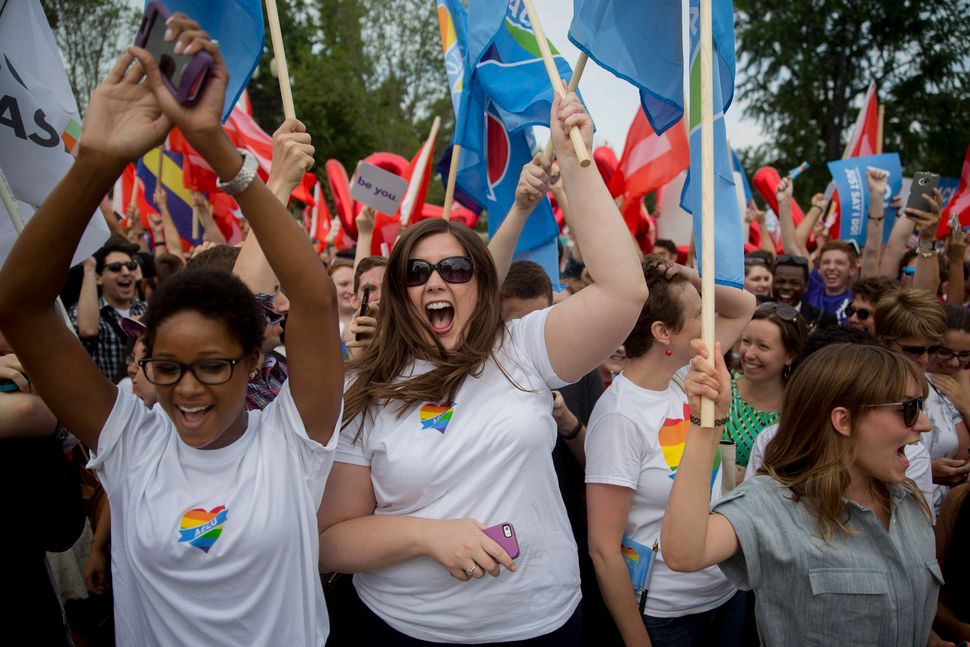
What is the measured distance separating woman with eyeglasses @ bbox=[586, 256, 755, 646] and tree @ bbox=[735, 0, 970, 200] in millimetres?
22092

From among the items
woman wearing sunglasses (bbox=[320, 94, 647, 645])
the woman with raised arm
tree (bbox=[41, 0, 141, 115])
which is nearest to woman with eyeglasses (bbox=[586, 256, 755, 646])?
woman wearing sunglasses (bbox=[320, 94, 647, 645])

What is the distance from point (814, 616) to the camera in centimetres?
189

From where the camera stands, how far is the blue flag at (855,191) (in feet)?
21.9

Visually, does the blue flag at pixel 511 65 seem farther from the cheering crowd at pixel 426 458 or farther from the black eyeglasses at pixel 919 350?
the black eyeglasses at pixel 919 350

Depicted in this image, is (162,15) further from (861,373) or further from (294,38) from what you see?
(294,38)

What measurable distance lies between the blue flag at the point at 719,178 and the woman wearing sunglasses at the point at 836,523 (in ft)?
1.61

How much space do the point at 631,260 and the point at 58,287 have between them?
4.35ft

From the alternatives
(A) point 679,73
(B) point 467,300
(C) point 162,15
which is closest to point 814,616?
(B) point 467,300

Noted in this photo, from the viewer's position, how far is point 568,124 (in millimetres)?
2014

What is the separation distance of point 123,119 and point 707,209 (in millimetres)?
1371

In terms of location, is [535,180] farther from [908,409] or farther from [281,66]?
[908,409]

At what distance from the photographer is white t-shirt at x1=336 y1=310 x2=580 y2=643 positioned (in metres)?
1.87

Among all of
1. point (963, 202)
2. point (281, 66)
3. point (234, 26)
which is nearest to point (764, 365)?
point (281, 66)

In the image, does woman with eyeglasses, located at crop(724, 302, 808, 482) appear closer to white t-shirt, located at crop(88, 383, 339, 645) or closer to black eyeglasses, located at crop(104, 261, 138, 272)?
white t-shirt, located at crop(88, 383, 339, 645)
